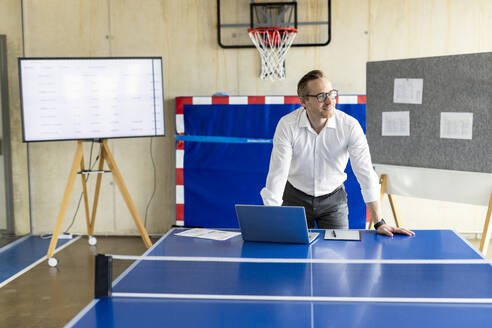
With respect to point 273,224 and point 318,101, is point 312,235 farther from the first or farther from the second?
point 318,101

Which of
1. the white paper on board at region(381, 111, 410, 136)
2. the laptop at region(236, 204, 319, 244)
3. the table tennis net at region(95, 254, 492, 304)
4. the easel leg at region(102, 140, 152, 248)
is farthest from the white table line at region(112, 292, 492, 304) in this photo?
the easel leg at region(102, 140, 152, 248)

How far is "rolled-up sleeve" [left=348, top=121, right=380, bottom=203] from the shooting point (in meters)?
2.57

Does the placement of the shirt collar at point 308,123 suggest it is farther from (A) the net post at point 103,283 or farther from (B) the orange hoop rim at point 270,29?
(B) the orange hoop rim at point 270,29

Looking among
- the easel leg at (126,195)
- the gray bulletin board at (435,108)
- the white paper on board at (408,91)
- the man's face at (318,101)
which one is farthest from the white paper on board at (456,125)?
the easel leg at (126,195)

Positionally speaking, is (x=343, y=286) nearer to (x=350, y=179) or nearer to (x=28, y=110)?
(x=350, y=179)

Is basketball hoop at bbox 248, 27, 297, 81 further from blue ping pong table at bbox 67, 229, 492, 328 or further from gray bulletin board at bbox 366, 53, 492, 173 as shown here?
blue ping pong table at bbox 67, 229, 492, 328

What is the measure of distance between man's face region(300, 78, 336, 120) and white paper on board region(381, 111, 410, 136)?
3.73ft

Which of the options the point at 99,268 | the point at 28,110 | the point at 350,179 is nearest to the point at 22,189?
the point at 28,110

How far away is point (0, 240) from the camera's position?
15.4 ft

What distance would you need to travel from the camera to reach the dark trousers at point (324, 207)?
283cm

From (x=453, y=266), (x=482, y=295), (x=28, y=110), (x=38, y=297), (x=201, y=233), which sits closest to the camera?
(x=482, y=295)

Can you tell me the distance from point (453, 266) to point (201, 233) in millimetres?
1097

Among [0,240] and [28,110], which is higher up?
[28,110]

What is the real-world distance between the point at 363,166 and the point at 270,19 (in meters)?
2.35
